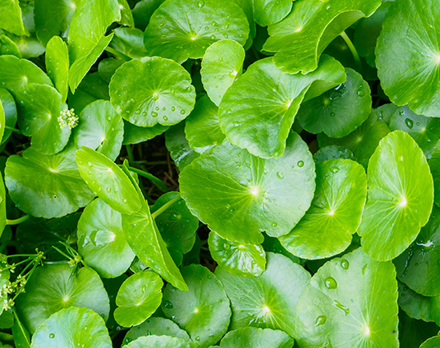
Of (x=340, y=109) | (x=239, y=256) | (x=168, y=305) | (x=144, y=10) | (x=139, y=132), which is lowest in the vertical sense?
(x=168, y=305)

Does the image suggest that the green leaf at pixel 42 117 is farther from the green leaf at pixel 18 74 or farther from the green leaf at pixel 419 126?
the green leaf at pixel 419 126

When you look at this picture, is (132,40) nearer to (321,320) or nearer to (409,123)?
(409,123)

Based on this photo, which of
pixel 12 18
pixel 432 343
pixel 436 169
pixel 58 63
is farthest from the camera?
pixel 12 18

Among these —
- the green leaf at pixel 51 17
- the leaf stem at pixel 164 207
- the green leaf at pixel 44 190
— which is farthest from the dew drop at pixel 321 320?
the green leaf at pixel 51 17

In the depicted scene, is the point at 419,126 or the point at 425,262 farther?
the point at 419,126

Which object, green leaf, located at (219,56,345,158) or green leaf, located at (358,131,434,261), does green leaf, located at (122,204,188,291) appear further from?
green leaf, located at (358,131,434,261)

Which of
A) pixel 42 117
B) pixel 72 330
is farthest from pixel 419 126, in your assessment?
pixel 42 117

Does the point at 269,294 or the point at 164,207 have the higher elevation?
the point at 164,207
